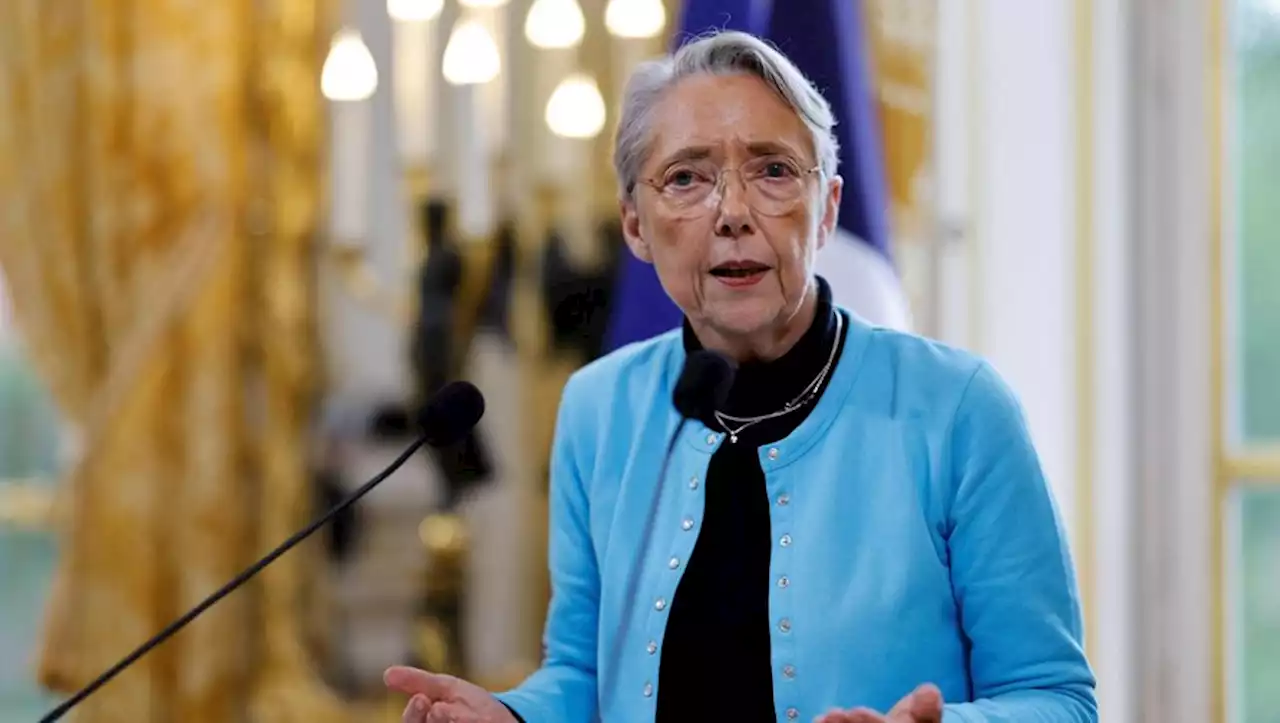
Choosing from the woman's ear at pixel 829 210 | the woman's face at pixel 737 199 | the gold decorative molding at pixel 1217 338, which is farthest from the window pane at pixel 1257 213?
the woman's face at pixel 737 199

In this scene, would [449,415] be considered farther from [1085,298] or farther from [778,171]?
[1085,298]

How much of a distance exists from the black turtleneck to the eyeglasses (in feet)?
0.51

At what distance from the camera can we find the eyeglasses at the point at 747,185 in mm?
1589

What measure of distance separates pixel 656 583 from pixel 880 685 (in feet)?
0.81

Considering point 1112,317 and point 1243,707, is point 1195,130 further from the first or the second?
point 1243,707

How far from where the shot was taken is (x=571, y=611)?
1.71 m

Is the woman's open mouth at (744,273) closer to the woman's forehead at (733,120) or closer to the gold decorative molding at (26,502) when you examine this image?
the woman's forehead at (733,120)

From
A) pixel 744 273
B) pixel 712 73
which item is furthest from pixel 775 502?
pixel 712 73

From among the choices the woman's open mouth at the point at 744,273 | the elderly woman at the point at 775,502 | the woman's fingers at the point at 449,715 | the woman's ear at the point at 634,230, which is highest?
the woman's ear at the point at 634,230

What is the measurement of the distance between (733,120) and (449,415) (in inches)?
16.0

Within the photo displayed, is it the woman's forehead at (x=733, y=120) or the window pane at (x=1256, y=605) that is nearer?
the woman's forehead at (x=733, y=120)

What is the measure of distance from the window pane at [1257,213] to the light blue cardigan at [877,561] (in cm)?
245

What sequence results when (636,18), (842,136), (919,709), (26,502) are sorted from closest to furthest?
(919,709)
(842,136)
(636,18)
(26,502)

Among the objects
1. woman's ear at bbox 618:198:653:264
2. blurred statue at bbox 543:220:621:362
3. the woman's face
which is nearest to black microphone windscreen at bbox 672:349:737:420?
the woman's face
